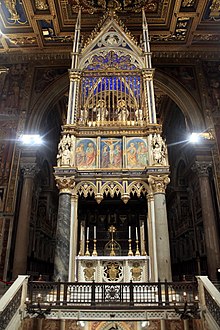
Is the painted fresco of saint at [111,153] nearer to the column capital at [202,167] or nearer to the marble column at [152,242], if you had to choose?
the marble column at [152,242]

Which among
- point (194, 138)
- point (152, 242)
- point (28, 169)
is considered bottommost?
point (152, 242)

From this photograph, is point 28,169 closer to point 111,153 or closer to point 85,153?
point 85,153

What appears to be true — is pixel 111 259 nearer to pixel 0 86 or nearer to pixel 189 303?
pixel 189 303

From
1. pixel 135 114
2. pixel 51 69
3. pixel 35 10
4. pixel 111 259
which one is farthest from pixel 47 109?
pixel 111 259

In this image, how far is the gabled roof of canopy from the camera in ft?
46.4

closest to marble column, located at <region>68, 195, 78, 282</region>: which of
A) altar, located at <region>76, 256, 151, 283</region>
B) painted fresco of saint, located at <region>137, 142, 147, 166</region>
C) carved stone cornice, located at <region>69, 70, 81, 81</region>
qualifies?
altar, located at <region>76, 256, 151, 283</region>

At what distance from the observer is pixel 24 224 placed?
14.4 metres

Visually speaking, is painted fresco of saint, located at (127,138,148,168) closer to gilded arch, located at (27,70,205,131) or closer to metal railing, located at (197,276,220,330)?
metal railing, located at (197,276,220,330)

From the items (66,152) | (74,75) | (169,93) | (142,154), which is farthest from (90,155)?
(169,93)

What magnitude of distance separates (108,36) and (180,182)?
12088mm

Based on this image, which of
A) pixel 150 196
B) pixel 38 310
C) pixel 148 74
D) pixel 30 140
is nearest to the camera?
pixel 38 310

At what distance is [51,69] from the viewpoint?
18.4m

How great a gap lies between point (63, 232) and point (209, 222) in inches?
287

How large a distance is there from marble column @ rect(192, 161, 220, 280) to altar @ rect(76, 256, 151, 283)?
A: 4.36 m
